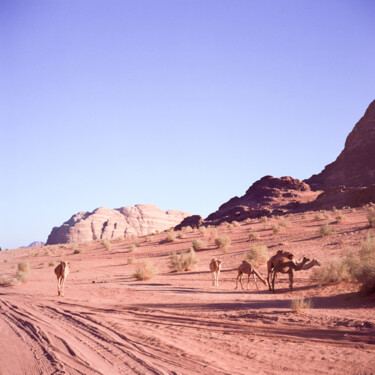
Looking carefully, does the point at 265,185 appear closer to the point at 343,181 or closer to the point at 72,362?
the point at 343,181

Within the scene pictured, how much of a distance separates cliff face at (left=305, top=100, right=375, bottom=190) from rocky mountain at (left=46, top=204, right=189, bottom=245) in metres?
48.2

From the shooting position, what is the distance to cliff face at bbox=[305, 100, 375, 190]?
68.9m

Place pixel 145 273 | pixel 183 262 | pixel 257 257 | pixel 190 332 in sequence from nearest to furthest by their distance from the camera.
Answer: pixel 190 332 < pixel 145 273 < pixel 257 257 < pixel 183 262

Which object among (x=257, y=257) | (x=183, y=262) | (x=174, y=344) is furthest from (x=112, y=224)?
(x=174, y=344)

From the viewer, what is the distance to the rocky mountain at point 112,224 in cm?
9438

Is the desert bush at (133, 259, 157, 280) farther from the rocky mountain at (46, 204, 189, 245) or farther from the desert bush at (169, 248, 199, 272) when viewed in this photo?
the rocky mountain at (46, 204, 189, 245)

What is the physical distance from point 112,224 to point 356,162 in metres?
66.4

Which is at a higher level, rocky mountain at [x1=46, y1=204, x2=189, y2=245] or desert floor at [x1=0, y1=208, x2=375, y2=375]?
rocky mountain at [x1=46, y1=204, x2=189, y2=245]

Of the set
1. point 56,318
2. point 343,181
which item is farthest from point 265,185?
point 56,318

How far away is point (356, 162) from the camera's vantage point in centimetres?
7338

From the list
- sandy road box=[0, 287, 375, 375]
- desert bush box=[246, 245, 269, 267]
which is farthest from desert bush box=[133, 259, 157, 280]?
sandy road box=[0, 287, 375, 375]

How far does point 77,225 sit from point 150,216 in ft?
106

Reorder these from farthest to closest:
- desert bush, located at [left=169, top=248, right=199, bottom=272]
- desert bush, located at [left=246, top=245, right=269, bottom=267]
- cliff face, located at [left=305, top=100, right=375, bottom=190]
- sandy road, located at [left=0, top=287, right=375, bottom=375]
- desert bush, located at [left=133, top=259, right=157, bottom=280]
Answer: cliff face, located at [left=305, top=100, right=375, bottom=190], desert bush, located at [left=169, top=248, right=199, bottom=272], desert bush, located at [left=246, top=245, right=269, bottom=267], desert bush, located at [left=133, top=259, right=157, bottom=280], sandy road, located at [left=0, top=287, right=375, bottom=375]

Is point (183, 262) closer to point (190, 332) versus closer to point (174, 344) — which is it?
point (190, 332)
